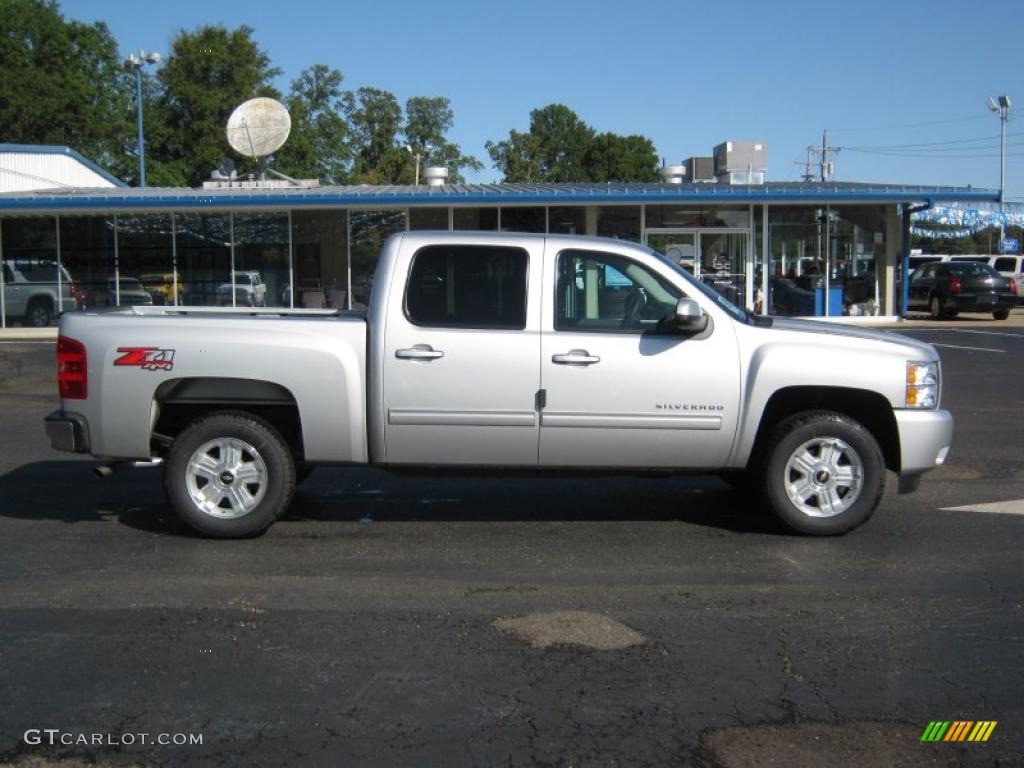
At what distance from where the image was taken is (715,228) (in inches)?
1032

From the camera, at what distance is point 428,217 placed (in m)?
26.3

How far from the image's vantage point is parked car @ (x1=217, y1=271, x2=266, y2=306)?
26.3 metres

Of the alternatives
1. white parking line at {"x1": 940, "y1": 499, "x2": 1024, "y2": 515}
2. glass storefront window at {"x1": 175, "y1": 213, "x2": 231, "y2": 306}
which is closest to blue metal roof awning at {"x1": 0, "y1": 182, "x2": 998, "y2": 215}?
glass storefront window at {"x1": 175, "y1": 213, "x2": 231, "y2": 306}

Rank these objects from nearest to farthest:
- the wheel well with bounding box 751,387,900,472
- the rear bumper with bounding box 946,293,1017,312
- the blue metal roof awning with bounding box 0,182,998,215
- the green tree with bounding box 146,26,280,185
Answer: the wheel well with bounding box 751,387,900,472 → the blue metal roof awning with bounding box 0,182,998,215 → the rear bumper with bounding box 946,293,1017,312 → the green tree with bounding box 146,26,280,185

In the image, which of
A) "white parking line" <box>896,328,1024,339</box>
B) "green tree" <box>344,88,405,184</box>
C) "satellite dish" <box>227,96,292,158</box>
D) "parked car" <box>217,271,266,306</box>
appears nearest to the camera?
"white parking line" <box>896,328,1024,339</box>

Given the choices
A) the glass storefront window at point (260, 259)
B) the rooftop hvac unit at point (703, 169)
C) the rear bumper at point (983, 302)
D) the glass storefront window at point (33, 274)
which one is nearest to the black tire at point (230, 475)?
the glass storefront window at point (260, 259)

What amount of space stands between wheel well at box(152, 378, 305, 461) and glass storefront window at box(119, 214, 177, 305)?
826 inches

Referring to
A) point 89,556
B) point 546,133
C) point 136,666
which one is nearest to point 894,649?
point 136,666

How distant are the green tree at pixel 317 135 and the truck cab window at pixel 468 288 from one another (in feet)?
178

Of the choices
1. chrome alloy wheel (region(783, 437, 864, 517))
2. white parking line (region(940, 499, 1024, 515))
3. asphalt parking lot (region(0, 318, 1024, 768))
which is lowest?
asphalt parking lot (region(0, 318, 1024, 768))

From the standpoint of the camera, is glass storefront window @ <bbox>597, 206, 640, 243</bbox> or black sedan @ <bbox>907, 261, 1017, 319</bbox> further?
black sedan @ <bbox>907, 261, 1017, 319</bbox>

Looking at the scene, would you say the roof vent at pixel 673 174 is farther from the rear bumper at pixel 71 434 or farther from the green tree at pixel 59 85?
the green tree at pixel 59 85

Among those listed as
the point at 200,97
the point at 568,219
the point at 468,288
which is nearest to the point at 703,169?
the point at 568,219

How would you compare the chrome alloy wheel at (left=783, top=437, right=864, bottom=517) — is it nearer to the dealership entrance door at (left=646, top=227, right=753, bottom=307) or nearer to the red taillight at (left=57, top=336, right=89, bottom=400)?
the red taillight at (left=57, top=336, right=89, bottom=400)
